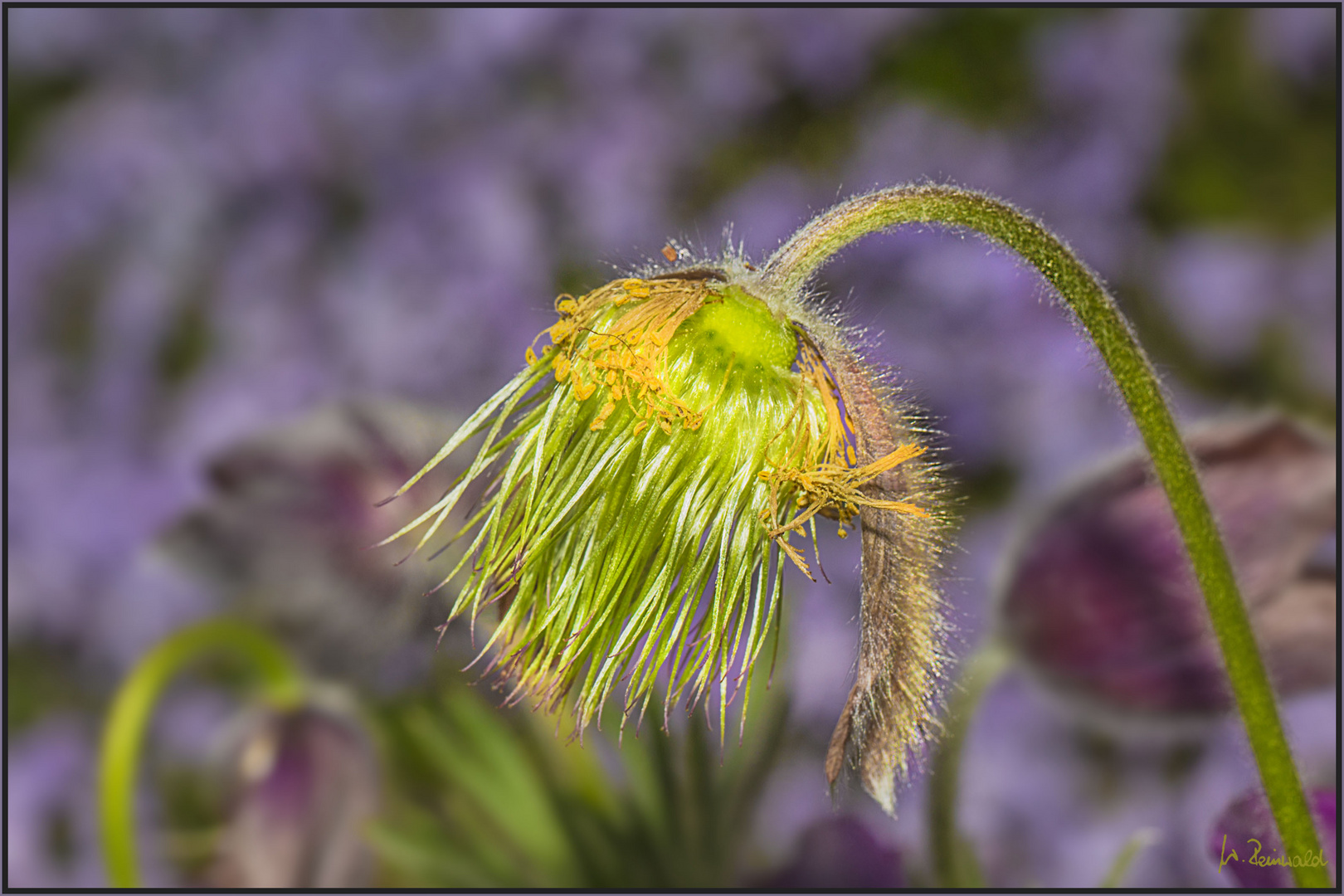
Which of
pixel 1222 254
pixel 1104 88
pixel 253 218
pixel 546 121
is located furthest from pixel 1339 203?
pixel 253 218

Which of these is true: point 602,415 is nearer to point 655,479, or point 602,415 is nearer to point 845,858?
point 655,479

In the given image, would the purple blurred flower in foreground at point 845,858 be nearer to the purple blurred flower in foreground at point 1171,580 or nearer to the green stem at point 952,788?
the green stem at point 952,788

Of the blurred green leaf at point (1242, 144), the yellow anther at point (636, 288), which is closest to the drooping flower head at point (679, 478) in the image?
the yellow anther at point (636, 288)

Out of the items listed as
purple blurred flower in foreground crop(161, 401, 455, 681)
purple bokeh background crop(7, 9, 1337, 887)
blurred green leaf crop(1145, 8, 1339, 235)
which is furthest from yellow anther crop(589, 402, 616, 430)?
blurred green leaf crop(1145, 8, 1339, 235)

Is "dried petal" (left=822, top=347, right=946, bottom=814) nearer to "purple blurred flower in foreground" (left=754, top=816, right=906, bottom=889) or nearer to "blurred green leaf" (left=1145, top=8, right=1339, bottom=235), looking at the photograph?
"purple blurred flower in foreground" (left=754, top=816, right=906, bottom=889)

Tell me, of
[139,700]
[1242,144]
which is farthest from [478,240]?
[1242,144]

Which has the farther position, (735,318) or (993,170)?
(993,170)

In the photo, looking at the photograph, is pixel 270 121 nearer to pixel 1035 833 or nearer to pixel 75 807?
pixel 75 807
